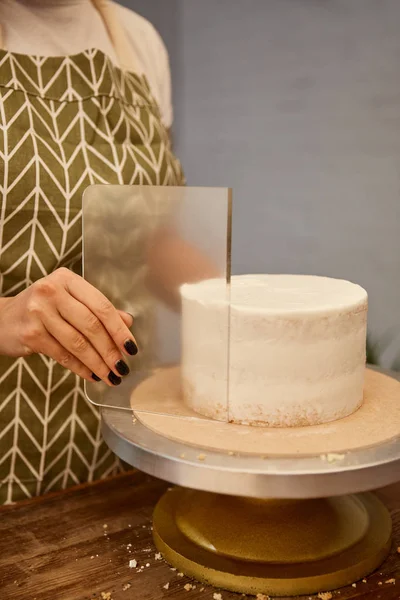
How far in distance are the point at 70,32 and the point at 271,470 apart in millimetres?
1009

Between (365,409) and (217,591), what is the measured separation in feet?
1.10

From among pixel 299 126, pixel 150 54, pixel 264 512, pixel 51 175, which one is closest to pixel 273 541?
pixel 264 512

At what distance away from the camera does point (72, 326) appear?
32.9 inches

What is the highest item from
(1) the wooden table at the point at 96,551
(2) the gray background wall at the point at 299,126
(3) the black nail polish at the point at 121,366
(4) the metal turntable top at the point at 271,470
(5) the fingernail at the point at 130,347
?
(2) the gray background wall at the point at 299,126

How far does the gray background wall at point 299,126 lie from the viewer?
1.35 m

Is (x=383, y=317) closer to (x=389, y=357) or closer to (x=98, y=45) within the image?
(x=389, y=357)

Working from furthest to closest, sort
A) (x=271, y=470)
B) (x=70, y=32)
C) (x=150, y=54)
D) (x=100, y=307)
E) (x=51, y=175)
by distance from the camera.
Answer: (x=150, y=54)
(x=70, y=32)
(x=51, y=175)
(x=100, y=307)
(x=271, y=470)

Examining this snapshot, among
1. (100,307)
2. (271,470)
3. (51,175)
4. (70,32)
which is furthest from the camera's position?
(70,32)

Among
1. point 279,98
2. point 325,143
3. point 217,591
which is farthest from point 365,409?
point 279,98

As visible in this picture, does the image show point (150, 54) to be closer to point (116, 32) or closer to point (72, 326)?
point (116, 32)

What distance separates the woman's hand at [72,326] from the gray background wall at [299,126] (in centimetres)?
73

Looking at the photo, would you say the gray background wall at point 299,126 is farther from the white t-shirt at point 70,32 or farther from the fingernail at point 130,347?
the fingernail at point 130,347

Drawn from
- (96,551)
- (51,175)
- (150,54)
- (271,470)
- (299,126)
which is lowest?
(96,551)

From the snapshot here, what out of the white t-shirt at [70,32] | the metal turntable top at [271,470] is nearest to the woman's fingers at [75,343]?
the metal turntable top at [271,470]
